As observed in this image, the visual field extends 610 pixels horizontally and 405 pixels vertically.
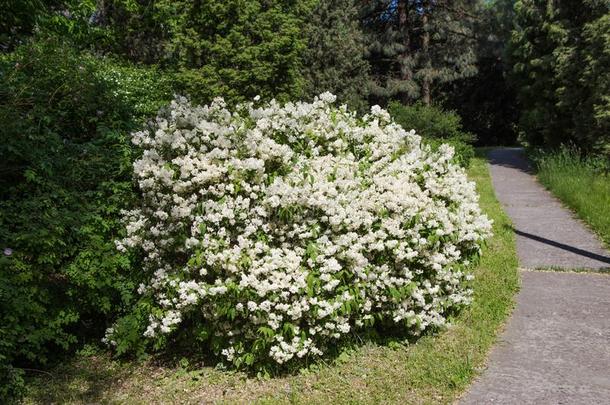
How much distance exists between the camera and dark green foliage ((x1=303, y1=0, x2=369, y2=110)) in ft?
60.4

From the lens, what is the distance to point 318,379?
405 cm

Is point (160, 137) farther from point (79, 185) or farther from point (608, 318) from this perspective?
point (608, 318)

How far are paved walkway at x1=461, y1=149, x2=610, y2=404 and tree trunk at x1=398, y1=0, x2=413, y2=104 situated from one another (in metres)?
18.7

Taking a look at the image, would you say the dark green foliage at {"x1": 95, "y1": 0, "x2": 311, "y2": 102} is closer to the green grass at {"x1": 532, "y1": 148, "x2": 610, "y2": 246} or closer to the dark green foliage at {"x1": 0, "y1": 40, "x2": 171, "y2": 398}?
the green grass at {"x1": 532, "y1": 148, "x2": 610, "y2": 246}

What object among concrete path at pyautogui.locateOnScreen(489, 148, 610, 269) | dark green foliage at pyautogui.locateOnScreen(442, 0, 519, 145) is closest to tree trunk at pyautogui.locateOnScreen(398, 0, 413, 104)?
dark green foliage at pyautogui.locateOnScreen(442, 0, 519, 145)

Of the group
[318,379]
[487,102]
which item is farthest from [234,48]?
[487,102]

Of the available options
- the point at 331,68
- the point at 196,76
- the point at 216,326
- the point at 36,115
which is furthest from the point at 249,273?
the point at 331,68

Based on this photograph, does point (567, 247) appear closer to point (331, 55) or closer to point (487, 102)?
point (331, 55)

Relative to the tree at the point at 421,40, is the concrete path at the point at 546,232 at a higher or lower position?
lower

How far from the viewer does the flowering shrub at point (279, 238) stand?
3.92 m

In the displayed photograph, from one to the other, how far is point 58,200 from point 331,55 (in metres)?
15.5

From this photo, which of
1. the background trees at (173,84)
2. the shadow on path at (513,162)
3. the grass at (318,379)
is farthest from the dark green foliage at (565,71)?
the grass at (318,379)

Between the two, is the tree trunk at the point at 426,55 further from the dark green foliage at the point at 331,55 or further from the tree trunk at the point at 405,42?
the dark green foliage at the point at 331,55

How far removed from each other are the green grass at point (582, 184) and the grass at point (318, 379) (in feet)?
14.7
